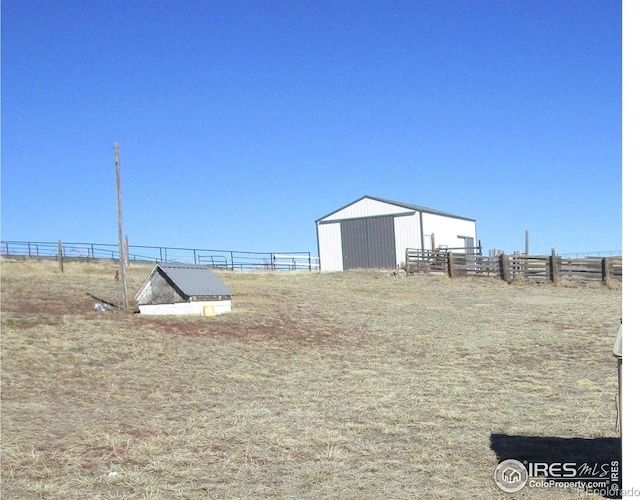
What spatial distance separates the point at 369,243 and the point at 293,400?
94.7ft

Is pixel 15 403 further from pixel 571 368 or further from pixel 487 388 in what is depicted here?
pixel 571 368

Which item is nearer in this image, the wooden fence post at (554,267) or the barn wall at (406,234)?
the wooden fence post at (554,267)

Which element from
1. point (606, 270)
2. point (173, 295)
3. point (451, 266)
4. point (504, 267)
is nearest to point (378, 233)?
point (451, 266)

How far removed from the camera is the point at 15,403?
8.20 metres

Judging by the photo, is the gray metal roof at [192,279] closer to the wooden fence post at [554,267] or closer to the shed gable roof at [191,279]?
the shed gable roof at [191,279]

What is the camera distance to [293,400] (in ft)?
28.7

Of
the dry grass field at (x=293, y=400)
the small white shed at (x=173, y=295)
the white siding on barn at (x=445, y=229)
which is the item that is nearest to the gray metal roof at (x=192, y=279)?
the small white shed at (x=173, y=295)

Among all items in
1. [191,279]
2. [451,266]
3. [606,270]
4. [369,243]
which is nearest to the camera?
[191,279]

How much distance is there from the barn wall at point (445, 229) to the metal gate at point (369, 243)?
2042mm
